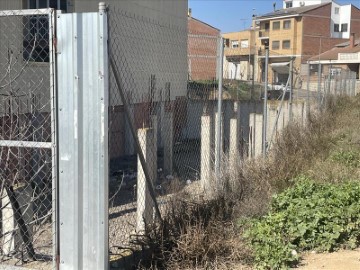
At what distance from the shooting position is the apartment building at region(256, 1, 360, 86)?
7138 centimetres

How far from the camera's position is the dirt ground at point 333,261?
4.38 metres

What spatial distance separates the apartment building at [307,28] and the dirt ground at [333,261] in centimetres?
6524

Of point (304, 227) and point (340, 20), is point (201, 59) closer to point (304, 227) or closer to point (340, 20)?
point (304, 227)

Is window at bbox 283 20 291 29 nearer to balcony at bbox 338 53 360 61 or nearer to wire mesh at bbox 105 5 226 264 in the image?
balcony at bbox 338 53 360 61


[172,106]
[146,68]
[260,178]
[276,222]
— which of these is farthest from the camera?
[146,68]

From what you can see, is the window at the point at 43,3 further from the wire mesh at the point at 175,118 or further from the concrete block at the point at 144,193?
the concrete block at the point at 144,193

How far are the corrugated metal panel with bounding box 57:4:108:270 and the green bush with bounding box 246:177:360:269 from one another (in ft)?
5.14

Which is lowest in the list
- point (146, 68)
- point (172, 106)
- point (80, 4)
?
point (172, 106)

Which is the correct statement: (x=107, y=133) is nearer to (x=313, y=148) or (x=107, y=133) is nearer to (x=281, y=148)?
(x=281, y=148)

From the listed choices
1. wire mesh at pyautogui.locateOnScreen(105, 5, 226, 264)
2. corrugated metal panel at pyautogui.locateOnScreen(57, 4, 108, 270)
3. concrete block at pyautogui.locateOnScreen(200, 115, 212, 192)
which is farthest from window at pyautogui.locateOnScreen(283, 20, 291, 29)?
corrugated metal panel at pyautogui.locateOnScreen(57, 4, 108, 270)

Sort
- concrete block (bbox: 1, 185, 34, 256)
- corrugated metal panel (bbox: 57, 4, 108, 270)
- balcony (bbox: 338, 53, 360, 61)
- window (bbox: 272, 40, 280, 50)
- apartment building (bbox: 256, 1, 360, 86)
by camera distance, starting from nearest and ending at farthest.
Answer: corrugated metal panel (bbox: 57, 4, 108, 270)
concrete block (bbox: 1, 185, 34, 256)
balcony (bbox: 338, 53, 360, 61)
apartment building (bbox: 256, 1, 360, 86)
window (bbox: 272, 40, 280, 50)

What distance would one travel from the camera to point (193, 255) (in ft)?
14.2

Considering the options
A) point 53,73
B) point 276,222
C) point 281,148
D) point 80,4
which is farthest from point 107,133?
point 80,4

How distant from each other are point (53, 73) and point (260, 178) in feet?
13.8
